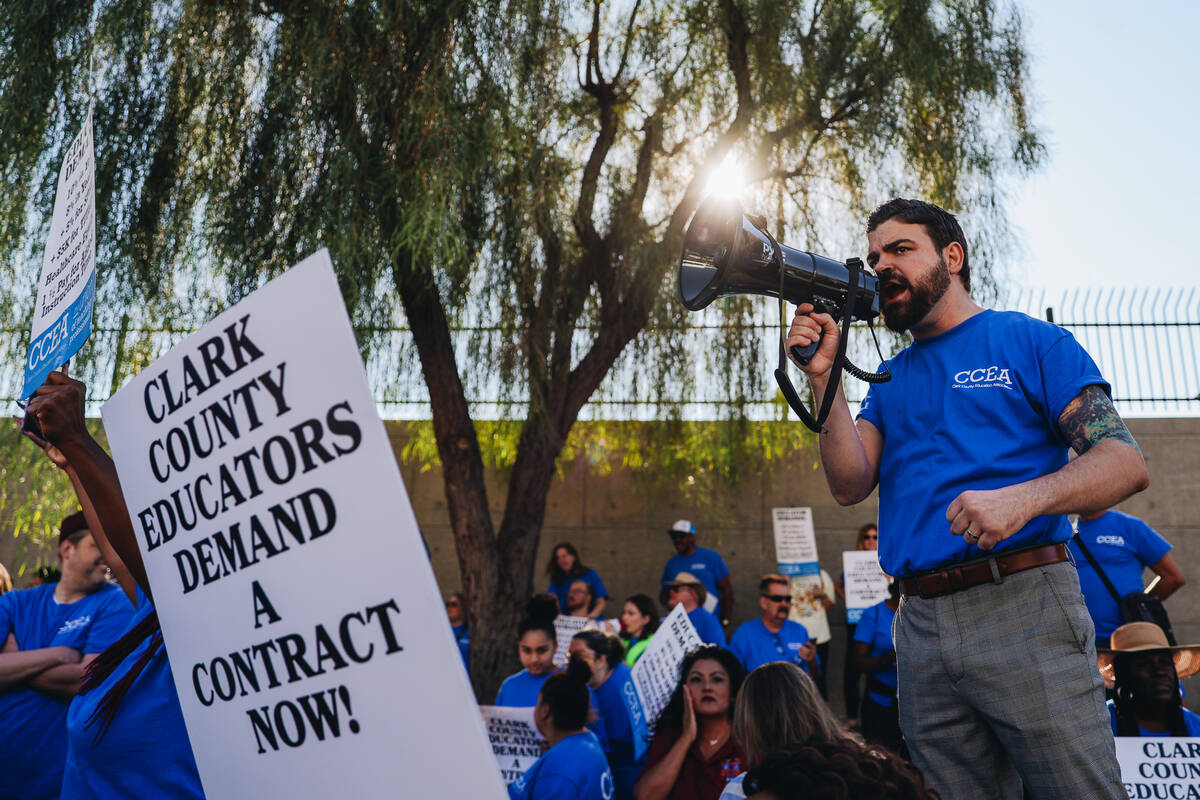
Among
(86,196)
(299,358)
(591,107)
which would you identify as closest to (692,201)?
(591,107)

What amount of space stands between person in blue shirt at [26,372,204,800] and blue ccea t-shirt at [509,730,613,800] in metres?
1.99

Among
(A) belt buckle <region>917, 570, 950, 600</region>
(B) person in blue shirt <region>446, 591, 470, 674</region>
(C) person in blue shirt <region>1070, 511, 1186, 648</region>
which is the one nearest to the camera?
(A) belt buckle <region>917, 570, 950, 600</region>

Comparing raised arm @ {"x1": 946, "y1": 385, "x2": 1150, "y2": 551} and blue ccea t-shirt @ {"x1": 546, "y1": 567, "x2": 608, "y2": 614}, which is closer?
raised arm @ {"x1": 946, "y1": 385, "x2": 1150, "y2": 551}

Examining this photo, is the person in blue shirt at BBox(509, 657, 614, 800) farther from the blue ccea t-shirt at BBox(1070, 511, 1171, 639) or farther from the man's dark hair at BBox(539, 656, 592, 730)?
the blue ccea t-shirt at BBox(1070, 511, 1171, 639)

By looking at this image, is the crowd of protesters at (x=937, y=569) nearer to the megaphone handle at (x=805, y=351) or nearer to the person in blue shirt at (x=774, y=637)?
the megaphone handle at (x=805, y=351)

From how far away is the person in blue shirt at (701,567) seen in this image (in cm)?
862

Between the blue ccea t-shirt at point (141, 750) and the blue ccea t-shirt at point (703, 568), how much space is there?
6.52 metres

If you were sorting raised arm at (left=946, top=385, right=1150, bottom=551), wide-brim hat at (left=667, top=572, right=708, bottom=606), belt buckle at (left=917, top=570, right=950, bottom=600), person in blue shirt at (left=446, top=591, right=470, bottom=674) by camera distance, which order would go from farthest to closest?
1. person in blue shirt at (left=446, top=591, right=470, bottom=674)
2. wide-brim hat at (left=667, top=572, right=708, bottom=606)
3. belt buckle at (left=917, top=570, right=950, bottom=600)
4. raised arm at (left=946, top=385, right=1150, bottom=551)

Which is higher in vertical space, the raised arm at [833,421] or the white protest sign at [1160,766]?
the raised arm at [833,421]

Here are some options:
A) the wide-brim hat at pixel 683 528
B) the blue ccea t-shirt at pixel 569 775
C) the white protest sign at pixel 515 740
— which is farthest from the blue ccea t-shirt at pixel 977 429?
the wide-brim hat at pixel 683 528

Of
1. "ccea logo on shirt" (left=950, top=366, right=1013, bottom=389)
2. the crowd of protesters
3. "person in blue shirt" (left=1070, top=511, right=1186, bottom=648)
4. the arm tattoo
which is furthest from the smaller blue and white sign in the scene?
the arm tattoo

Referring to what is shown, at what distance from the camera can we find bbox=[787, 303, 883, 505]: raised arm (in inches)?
86.3

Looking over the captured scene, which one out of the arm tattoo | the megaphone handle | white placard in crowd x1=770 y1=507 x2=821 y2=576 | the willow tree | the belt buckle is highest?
the willow tree

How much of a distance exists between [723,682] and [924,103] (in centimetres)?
498
